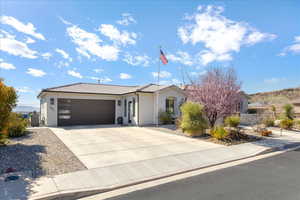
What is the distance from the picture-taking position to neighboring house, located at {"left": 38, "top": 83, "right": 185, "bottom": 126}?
14.0 m

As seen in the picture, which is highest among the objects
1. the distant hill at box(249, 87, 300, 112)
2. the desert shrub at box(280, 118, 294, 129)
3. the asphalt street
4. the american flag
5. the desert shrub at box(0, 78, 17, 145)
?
the american flag

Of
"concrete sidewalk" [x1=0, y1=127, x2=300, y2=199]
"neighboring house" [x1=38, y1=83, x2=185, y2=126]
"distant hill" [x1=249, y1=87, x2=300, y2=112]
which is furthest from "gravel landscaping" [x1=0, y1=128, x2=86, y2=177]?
"distant hill" [x1=249, y1=87, x2=300, y2=112]

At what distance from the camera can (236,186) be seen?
4016mm

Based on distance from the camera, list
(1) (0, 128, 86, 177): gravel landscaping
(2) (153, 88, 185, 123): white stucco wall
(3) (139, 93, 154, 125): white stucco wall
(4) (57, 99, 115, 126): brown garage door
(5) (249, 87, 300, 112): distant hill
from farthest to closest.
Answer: (5) (249, 87, 300, 112): distant hill
(2) (153, 88, 185, 123): white stucco wall
(3) (139, 93, 154, 125): white stucco wall
(4) (57, 99, 115, 126): brown garage door
(1) (0, 128, 86, 177): gravel landscaping

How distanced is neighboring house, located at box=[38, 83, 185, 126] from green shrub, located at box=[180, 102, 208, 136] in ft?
16.1

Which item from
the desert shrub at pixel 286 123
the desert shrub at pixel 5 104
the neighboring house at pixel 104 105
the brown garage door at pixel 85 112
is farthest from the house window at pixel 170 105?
the desert shrub at pixel 5 104

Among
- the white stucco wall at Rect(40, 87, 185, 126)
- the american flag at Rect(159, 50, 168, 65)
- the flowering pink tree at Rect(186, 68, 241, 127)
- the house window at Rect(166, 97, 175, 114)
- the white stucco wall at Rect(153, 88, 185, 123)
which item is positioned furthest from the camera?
the house window at Rect(166, 97, 175, 114)

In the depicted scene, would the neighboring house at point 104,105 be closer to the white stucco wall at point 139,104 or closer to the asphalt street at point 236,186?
the white stucco wall at point 139,104

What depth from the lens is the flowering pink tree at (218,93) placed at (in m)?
9.96

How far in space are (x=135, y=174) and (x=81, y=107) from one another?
38.7ft

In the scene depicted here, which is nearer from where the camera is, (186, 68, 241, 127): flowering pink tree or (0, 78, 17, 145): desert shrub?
(0, 78, 17, 145): desert shrub

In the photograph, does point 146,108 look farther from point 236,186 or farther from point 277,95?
point 277,95

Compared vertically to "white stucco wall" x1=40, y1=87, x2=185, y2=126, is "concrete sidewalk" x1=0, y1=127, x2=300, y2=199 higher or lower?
lower

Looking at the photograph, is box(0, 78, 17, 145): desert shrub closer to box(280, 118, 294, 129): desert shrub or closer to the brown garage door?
the brown garage door
